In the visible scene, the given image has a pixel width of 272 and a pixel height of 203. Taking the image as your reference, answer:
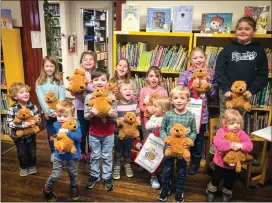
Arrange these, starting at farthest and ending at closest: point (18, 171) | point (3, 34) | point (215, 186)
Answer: point (3, 34)
point (18, 171)
point (215, 186)

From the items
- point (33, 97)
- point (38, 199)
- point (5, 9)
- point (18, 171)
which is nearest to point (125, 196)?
point (38, 199)

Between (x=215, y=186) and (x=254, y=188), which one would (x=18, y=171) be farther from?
(x=254, y=188)

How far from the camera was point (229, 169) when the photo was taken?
2.10 meters

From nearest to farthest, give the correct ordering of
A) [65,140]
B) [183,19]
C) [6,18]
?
1. [65,140]
2. [183,19]
3. [6,18]

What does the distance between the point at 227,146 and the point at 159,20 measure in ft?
5.05

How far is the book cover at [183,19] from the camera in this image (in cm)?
262

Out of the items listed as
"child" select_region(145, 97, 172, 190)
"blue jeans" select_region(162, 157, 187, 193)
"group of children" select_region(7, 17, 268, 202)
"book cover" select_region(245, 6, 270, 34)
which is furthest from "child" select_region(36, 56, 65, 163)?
"book cover" select_region(245, 6, 270, 34)

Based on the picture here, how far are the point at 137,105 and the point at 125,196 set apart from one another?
0.85 meters

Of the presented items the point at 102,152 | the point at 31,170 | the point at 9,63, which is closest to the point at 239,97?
the point at 102,152

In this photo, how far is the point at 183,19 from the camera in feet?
8.69

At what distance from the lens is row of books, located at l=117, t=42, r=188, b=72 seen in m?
2.84

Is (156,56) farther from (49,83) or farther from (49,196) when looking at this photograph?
(49,196)

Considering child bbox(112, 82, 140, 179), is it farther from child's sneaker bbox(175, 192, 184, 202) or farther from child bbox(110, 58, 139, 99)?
child's sneaker bbox(175, 192, 184, 202)

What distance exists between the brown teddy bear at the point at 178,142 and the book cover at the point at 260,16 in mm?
1382
